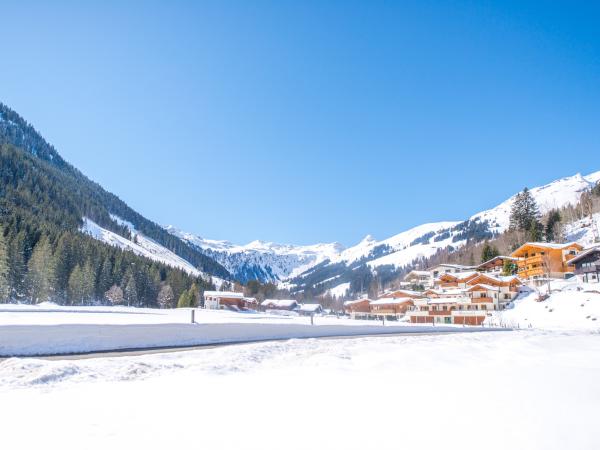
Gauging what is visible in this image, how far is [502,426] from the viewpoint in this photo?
6758 millimetres

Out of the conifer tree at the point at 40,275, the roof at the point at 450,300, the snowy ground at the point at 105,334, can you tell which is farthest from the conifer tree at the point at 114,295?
the snowy ground at the point at 105,334

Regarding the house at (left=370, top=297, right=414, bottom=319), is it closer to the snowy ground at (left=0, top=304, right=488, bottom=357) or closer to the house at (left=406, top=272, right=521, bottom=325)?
the house at (left=406, top=272, right=521, bottom=325)

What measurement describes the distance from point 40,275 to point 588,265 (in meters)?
93.1

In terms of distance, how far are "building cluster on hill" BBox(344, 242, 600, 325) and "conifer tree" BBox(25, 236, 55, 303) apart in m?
59.1

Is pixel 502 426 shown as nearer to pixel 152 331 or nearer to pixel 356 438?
pixel 356 438

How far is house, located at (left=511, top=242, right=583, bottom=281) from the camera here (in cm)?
7082

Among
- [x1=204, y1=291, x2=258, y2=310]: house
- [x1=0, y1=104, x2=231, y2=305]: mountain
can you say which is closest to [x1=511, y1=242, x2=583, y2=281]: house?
[x1=204, y1=291, x2=258, y2=310]: house

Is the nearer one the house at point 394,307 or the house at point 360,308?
the house at point 394,307

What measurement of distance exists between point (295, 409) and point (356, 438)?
1.85m

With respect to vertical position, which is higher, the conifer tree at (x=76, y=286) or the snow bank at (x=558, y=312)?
the conifer tree at (x=76, y=286)

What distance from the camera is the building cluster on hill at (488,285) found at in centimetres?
6384

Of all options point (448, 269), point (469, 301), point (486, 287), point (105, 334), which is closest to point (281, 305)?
point (448, 269)

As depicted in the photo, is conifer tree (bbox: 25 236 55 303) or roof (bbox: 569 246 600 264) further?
conifer tree (bbox: 25 236 55 303)

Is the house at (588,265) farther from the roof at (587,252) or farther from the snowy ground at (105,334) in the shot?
the snowy ground at (105,334)
